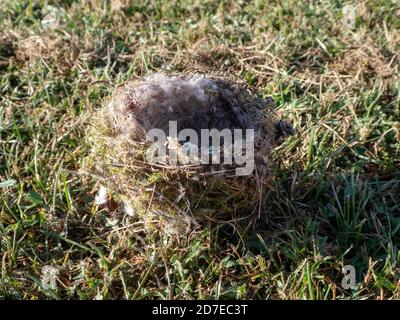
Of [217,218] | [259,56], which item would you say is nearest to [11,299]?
[217,218]

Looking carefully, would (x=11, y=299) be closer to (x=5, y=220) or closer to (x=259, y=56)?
(x=5, y=220)
